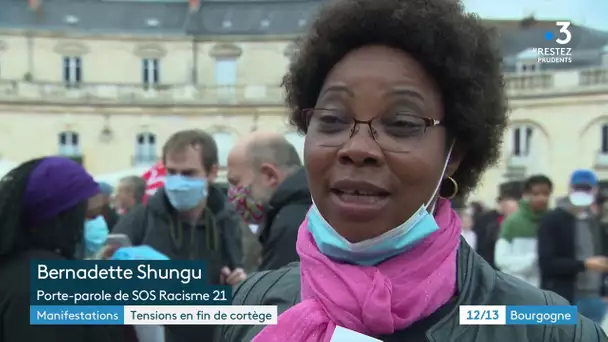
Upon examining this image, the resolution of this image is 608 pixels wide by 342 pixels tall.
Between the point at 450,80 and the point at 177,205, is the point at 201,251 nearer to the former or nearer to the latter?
the point at 177,205

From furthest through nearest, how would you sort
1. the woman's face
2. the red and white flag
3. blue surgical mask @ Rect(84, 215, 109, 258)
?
the red and white flag
blue surgical mask @ Rect(84, 215, 109, 258)
the woman's face

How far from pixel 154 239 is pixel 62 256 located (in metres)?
0.40

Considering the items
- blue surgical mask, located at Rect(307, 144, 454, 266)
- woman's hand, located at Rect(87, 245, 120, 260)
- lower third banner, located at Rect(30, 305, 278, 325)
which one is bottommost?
lower third banner, located at Rect(30, 305, 278, 325)

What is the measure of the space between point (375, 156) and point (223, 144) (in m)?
1.02

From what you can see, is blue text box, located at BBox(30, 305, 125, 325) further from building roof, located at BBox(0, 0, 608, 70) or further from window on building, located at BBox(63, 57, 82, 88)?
building roof, located at BBox(0, 0, 608, 70)

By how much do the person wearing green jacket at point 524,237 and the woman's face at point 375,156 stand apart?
1.08 m

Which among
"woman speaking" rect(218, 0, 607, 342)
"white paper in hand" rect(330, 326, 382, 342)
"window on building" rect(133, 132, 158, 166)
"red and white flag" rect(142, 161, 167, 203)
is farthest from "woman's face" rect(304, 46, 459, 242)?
"red and white flag" rect(142, 161, 167, 203)

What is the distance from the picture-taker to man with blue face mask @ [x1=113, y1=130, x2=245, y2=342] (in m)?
1.91

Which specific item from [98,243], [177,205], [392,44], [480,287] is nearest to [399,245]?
[480,287]

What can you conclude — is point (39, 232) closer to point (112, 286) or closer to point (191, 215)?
point (112, 286)

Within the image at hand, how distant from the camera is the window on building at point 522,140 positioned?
159 centimetres

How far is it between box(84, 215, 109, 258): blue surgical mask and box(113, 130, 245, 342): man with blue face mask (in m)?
0.13

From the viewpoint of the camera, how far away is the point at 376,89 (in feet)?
3.25

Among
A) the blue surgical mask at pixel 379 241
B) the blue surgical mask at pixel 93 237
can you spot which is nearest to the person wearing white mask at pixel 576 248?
the blue surgical mask at pixel 379 241
